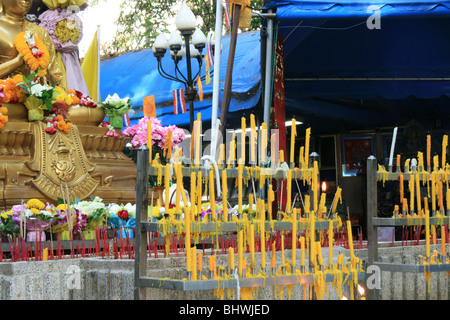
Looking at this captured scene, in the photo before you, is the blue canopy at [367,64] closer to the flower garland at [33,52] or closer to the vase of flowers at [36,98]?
the flower garland at [33,52]

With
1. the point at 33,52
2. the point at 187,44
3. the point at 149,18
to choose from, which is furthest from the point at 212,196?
the point at 149,18

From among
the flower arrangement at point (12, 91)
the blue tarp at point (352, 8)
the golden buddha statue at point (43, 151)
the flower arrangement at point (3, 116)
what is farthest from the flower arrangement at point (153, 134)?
A: the blue tarp at point (352, 8)

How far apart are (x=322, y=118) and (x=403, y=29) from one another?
2284 mm

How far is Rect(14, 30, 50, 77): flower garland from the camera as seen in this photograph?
7766 mm

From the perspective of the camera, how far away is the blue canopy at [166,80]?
34.7 ft

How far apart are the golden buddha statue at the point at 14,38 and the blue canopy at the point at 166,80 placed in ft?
9.20

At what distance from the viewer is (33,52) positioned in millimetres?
7816

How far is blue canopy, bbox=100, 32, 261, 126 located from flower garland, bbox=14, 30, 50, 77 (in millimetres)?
3145

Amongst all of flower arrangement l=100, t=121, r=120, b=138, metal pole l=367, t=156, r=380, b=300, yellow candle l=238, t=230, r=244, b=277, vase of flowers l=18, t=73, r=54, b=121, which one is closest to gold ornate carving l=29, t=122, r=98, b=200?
→ vase of flowers l=18, t=73, r=54, b=121

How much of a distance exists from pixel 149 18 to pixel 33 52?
12323 millimetres

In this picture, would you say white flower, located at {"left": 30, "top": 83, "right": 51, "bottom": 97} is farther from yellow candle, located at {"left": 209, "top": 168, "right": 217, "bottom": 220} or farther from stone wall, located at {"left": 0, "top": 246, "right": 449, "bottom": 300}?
yellow candle, located at {"left": 209, "top": 168, "right": 217, "bottom": 220}

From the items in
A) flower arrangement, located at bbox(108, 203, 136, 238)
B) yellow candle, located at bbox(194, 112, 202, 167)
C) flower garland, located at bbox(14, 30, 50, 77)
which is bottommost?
flower arrangement, located at bbox(108, 203, 136, 238)

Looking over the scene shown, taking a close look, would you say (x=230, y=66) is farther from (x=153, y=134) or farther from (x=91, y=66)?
(x=91, y=66)
